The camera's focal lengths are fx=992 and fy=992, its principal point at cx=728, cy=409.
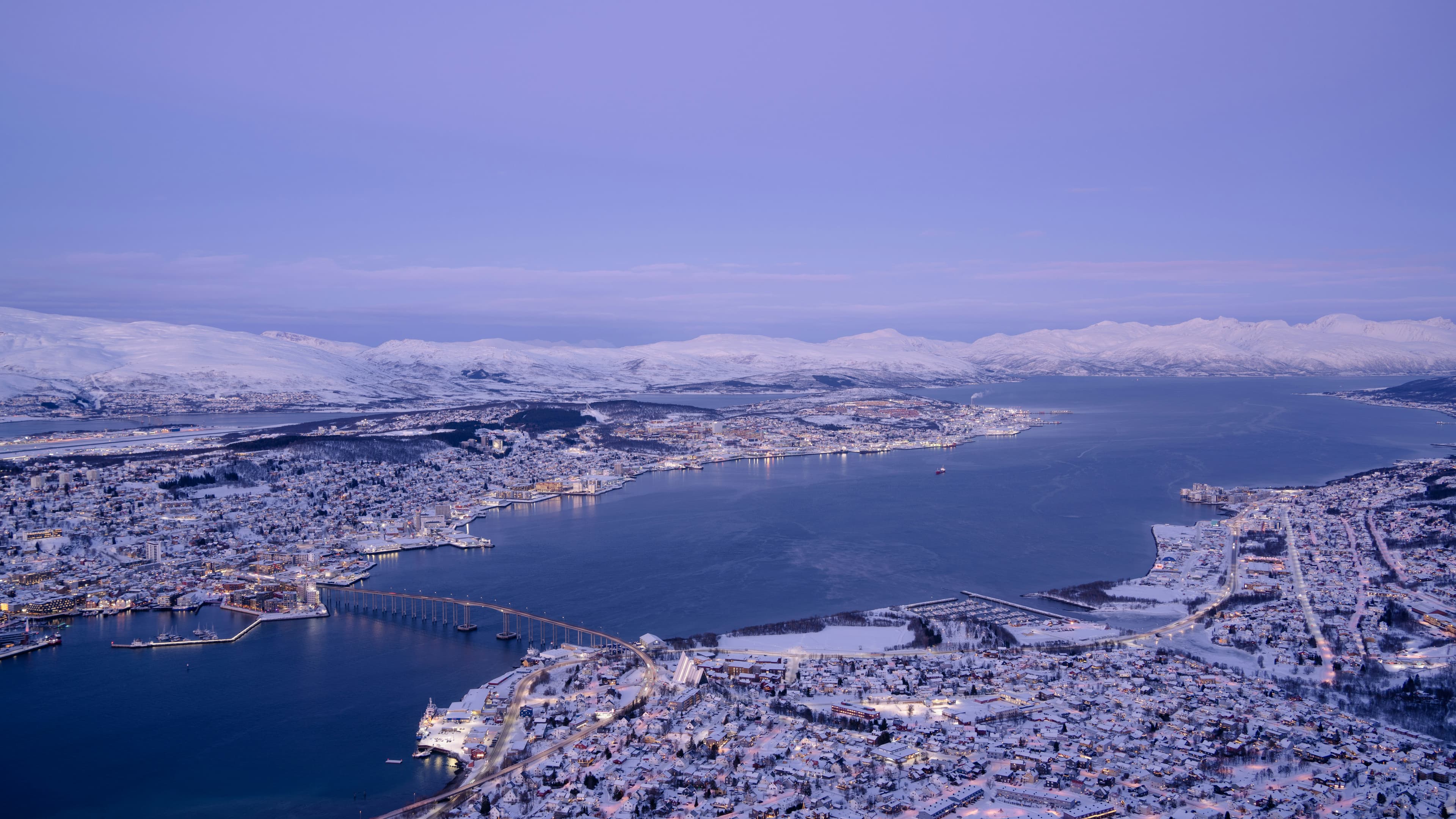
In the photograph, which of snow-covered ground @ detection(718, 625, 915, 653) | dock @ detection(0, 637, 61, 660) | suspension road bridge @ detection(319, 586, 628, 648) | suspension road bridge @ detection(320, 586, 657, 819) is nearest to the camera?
suspension road bridge @ detection(320, 586, 657, 819)

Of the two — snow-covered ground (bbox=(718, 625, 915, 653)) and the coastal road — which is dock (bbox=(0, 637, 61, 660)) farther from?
the coastal road

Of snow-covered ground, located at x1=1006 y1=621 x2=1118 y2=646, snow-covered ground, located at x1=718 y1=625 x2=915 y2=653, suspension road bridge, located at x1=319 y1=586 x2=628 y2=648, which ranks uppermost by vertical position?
snow-covered ground, located at x1=1006 y1=621 x2=1118 y2=646

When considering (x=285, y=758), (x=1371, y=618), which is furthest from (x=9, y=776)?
(x=1371, y=618)

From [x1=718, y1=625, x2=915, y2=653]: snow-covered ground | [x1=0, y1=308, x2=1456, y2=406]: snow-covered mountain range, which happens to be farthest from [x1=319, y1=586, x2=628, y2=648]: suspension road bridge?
[x1=0, y1=308, x2=1456, y2=406]: snow-covered mountain range

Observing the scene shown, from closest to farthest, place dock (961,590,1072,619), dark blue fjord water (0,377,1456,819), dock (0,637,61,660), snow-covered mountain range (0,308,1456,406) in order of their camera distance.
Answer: dark blue fjord water (0,377,1456,819)
dock (0,637,61,660)
dock (961,590,1072,619)
snow-covered mountain range (0,308,1456,406)

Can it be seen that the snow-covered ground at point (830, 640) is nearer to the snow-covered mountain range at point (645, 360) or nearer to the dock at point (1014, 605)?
the dock at point (1014, 605)

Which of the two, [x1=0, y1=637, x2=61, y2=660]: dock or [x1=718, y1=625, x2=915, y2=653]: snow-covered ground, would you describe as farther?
[x1=0, y1=637, x2=61, y2=660]: dock

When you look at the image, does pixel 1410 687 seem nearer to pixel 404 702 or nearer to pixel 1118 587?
pixel 1118 587
